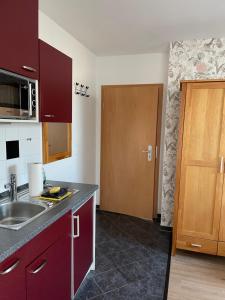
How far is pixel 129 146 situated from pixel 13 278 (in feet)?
8.52

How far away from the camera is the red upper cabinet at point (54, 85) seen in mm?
1690

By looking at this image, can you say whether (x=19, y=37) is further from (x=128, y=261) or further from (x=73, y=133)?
(x=128, y=261)

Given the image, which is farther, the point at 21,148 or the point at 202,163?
the point at 202,163

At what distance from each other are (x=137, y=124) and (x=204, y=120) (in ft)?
3.96

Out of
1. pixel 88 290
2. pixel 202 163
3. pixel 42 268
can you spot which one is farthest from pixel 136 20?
pixel 88 290

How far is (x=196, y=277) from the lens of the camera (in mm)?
2260

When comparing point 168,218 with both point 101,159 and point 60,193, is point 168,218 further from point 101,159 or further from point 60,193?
point 60,193

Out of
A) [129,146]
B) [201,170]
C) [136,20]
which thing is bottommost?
[201,170]

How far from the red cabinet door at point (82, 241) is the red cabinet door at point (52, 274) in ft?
0.38

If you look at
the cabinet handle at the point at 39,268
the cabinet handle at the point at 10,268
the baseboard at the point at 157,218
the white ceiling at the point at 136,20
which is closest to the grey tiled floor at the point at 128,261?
the baseboard at the point at 157,218

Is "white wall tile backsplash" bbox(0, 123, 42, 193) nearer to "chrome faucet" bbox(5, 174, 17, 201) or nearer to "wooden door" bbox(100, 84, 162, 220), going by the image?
"chrome faucet" bbox(5, 174, 17, 201)

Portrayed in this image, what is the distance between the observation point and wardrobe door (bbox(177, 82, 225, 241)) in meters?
2.32

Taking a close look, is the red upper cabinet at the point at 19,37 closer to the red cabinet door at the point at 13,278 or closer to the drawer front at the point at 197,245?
the red cabinet door at the point at 13,278

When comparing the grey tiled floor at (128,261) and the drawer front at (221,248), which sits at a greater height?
the drawer front at (221,248)
